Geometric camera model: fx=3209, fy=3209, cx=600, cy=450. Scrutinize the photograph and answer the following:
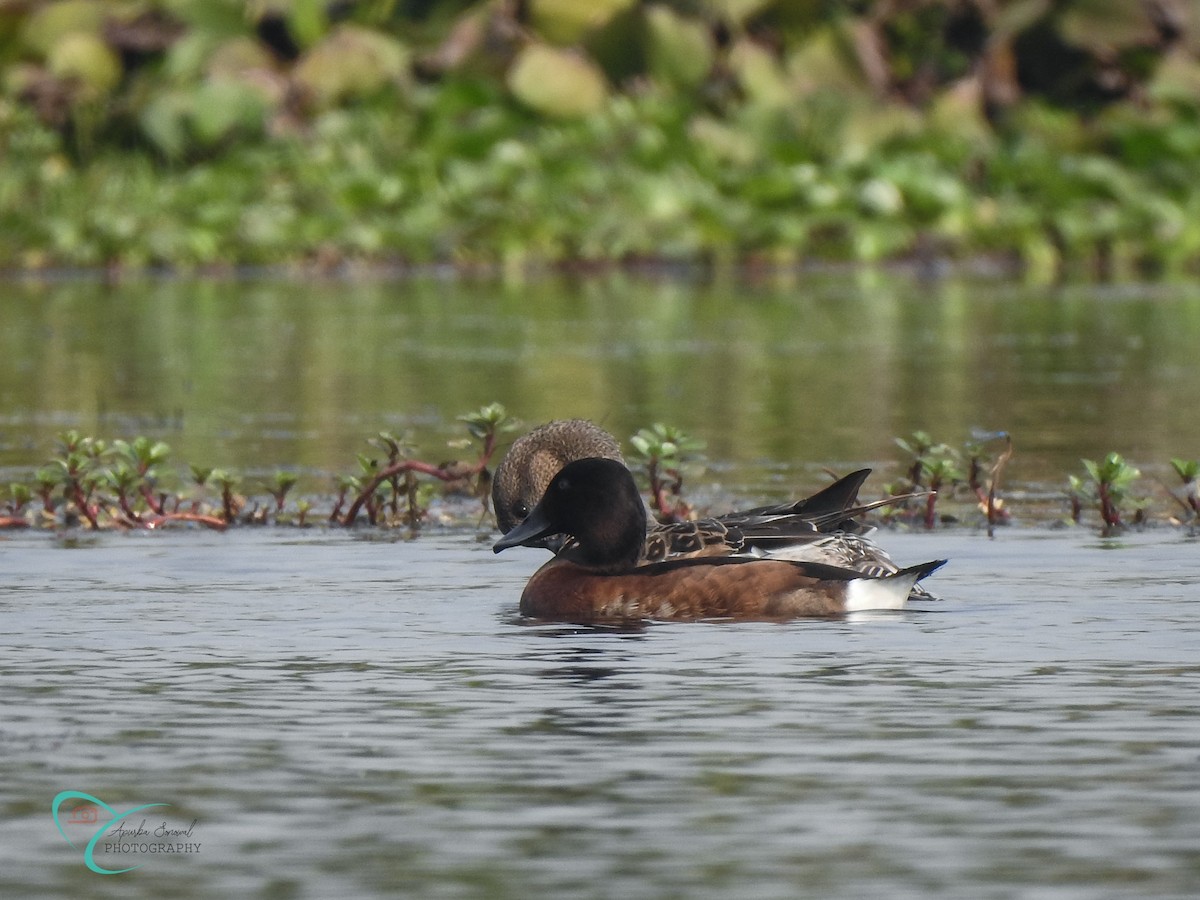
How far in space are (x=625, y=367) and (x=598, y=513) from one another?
1067cm

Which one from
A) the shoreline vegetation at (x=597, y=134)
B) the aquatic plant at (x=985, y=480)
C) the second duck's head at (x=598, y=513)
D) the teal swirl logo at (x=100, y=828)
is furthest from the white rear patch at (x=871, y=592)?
the shoreline vegetation at (x=597, y=134)

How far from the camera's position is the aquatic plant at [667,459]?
12.3 meters

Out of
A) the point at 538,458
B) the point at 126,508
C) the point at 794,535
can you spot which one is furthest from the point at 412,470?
the point at 794,535

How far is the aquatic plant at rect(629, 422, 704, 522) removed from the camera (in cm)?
1234

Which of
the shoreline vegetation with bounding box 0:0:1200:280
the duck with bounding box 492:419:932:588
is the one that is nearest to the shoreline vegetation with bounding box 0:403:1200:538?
the duck with bounding box 492:419:932:588

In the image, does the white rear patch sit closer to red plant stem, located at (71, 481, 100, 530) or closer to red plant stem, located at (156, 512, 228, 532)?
red plant stem, located at (156, 512, 228, 532)

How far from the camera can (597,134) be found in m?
34.6

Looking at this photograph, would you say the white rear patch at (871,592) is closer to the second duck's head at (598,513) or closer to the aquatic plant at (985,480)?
the second duck's head at (598,513)

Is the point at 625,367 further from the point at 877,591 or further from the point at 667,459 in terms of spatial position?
the point at 877,591

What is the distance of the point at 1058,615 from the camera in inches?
372

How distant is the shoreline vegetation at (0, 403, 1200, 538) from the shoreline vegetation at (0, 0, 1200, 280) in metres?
19.8

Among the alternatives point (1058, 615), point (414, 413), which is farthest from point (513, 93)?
point (1058, 615)

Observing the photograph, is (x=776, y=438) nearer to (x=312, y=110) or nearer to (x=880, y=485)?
(x=880, y=485)

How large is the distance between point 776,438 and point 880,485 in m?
2.50
